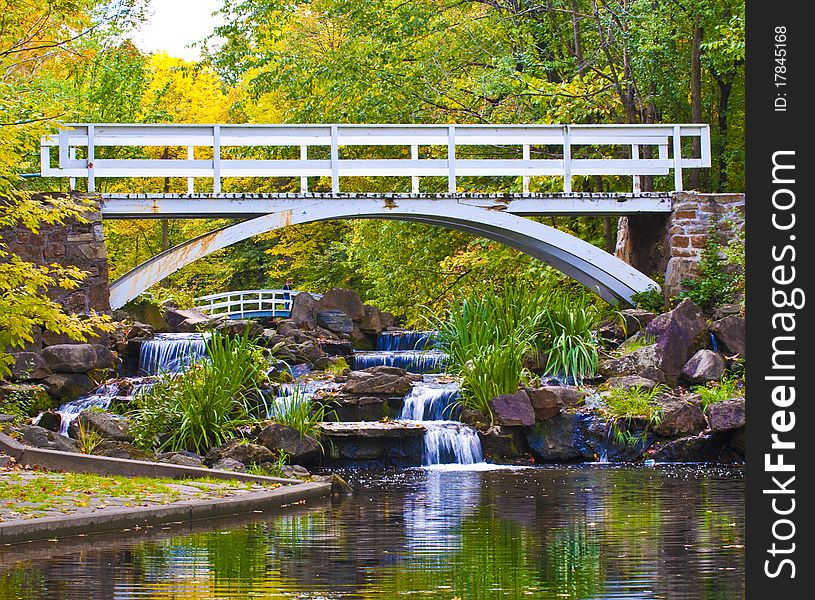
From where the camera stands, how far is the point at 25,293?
419 inches

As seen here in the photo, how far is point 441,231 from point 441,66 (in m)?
3.25

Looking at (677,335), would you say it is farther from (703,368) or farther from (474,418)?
(474,418)

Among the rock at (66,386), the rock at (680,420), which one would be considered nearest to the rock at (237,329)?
the rock at (66,386)

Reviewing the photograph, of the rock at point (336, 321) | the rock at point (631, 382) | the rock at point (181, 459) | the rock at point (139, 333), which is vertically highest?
the rock at point (336, 321)

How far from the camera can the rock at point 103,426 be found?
1370 centimetres

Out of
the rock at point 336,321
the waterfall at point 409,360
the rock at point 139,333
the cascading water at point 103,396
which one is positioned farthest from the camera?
the rock at point 336,321

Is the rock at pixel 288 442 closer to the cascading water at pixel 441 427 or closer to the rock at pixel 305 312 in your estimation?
the cascading water at pixel 441 427

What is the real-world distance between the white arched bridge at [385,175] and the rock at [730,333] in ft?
10.5

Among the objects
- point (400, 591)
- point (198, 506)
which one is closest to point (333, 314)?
point (198, 506)

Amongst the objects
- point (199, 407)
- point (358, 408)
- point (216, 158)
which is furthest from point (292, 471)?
point (216, 158)

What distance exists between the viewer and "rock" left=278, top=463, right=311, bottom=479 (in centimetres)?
1213

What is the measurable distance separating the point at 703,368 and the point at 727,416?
2.15 m

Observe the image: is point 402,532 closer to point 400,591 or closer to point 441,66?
point 400,591

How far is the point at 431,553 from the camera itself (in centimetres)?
751
